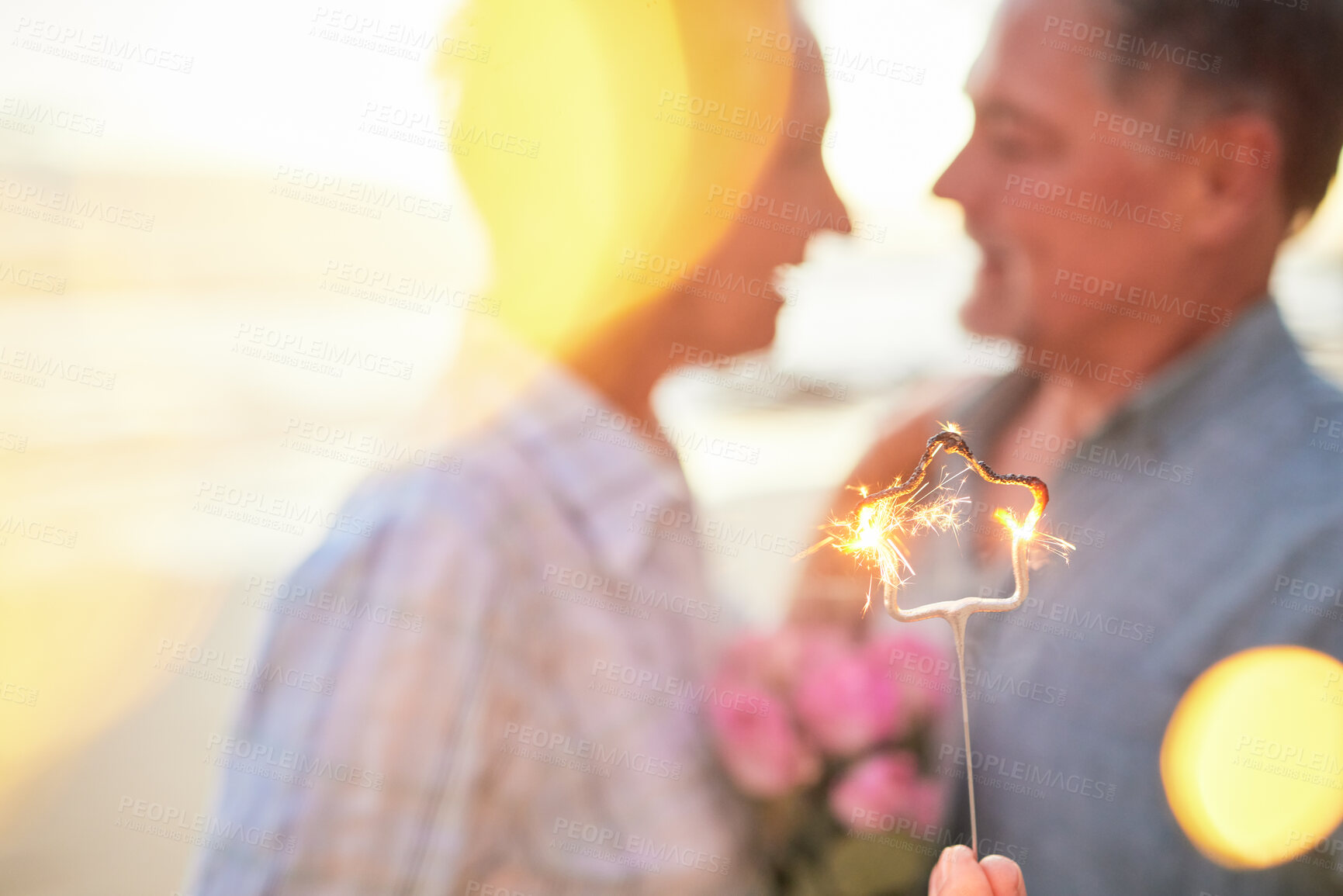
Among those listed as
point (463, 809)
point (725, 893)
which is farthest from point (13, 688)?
point (725, 893)

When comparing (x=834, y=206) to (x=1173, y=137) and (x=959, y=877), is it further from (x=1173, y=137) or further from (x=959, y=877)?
(x=959, y=877)

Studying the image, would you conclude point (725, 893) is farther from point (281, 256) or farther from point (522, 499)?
point (281, 256)

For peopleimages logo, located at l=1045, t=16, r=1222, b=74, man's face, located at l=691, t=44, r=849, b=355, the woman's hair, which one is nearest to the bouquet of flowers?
man's face, located at l=691, t=44, r=849, b=355

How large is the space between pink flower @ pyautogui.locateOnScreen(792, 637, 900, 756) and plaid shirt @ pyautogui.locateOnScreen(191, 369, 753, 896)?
0.16m

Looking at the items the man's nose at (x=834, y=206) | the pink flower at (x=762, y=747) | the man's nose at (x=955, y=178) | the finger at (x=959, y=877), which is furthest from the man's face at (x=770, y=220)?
the finger at (x=959, y=877)

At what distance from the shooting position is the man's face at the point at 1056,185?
1.38 m

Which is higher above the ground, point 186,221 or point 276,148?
point 276,148

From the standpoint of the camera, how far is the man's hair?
1373mm

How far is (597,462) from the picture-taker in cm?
135

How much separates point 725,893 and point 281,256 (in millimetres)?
1165

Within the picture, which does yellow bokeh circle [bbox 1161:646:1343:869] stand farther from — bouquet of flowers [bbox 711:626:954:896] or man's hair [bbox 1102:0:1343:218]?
man's hair [bbox 1102:0:1343:218]

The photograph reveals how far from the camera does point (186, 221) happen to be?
1277 mm

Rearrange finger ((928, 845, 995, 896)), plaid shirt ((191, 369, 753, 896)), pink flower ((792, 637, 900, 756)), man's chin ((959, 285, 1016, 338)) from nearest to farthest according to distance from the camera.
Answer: finger ((928, 845, 995, 896)) < plaid shirt ((191, 369, 753, 896)) < pink flower ((792, 637, 900, 756)) < man's chin ((959, 285, 1016, 338))

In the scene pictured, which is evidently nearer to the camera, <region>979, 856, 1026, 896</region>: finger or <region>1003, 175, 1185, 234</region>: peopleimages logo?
<region>979, 856, 1026, 896</region>: finger
